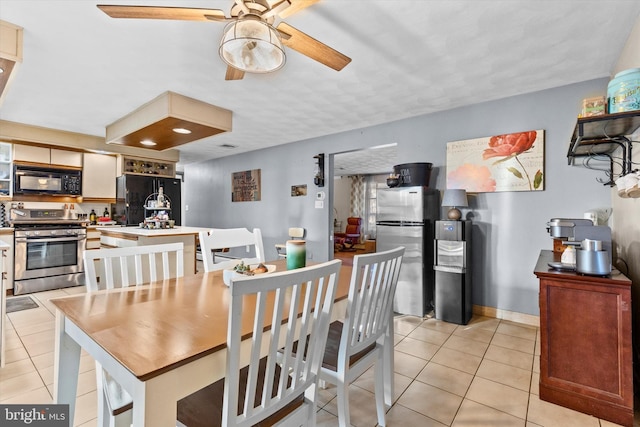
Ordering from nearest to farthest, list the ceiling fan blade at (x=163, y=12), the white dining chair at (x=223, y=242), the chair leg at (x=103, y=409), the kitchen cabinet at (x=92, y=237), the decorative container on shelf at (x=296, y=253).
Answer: the chair leg at (x=103, y=409)
the ceiling fan blade at (x=163, y=12)
the decorative container on shelf at (x=296, y=253)
the white dining chair at (x=223, y=242)
the kitchen cabinet at (x=92, y=237)

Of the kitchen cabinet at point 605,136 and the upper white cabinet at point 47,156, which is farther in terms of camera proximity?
the upper white cabinet at point 47,156

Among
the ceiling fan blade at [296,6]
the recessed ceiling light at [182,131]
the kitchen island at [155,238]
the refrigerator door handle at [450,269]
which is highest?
the ceiling fan blade at [296,6]

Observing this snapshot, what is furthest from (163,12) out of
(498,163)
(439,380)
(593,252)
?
(498,163)

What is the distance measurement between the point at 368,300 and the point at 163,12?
68.1 inches

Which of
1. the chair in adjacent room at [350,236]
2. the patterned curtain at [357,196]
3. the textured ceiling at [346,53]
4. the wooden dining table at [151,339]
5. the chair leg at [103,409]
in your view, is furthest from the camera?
A: the patterned curtain at [357,196]

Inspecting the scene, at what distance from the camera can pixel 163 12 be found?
4.93 ft

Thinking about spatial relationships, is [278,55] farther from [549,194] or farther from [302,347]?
[549,194]

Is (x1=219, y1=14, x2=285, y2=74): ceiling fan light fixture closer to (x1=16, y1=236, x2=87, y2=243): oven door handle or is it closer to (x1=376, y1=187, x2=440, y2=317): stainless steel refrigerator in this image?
(x1=376, y1=187, x2=440, y2=317): stainless steel refrigerator

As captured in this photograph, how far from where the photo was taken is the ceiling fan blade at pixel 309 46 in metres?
1.67

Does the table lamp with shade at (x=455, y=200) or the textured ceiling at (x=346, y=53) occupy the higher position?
the textured ceiling at (x=346, y=53)

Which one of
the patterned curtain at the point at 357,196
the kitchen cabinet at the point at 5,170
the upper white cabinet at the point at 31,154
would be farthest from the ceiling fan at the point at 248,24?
the patterned curtain at the point at 357,196

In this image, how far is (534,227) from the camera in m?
3.10

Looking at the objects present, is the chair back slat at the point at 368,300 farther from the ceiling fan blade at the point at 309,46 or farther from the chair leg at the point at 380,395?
the ceiling fan blade at the point at 309,46

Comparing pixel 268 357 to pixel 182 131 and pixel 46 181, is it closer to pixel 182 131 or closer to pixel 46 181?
pixel 182 131
